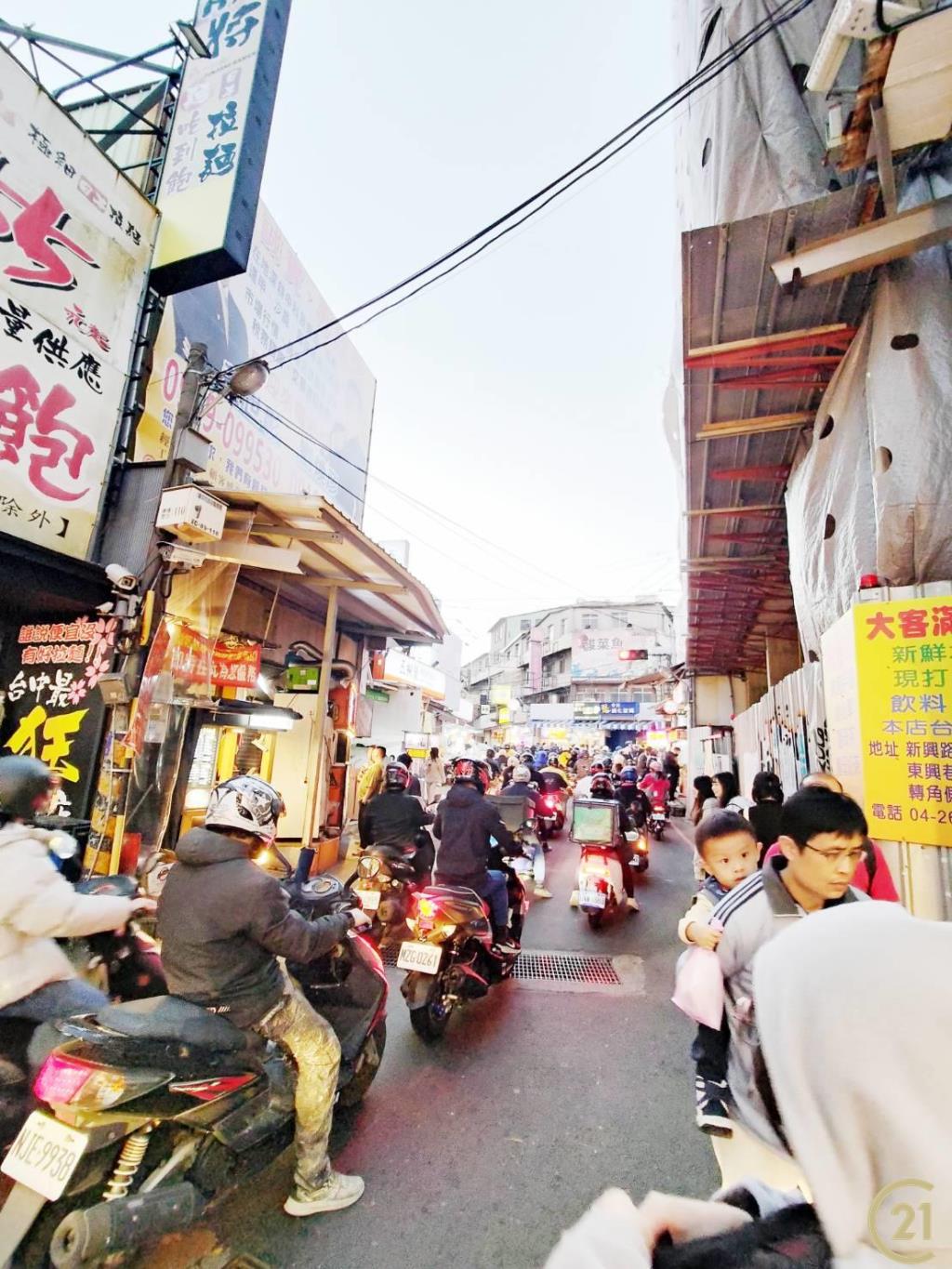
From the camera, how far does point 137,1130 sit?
2.17 m

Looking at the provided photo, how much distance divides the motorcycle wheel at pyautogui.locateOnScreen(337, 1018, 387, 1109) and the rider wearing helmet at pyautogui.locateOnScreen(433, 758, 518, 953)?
5.77 feet

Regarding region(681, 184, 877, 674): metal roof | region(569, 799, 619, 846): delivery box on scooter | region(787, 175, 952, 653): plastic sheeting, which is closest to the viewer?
region(787, 175, 952, 653): plastic sheeting

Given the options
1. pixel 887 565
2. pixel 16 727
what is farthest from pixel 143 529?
pixel 887 565

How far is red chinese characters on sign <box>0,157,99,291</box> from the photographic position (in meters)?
5.17

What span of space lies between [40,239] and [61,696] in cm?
433

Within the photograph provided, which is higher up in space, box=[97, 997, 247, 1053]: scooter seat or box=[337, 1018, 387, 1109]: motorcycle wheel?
box=[97, 997, 247, 1053]: scooter seat

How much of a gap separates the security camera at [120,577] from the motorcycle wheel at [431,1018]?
14.7ft

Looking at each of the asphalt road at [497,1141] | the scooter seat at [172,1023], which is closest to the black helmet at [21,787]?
the scooter seat at [172,1023]

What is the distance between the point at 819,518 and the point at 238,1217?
6.12m

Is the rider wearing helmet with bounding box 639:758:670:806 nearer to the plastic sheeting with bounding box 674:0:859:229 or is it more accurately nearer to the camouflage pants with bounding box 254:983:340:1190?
the plastic sheeting with bounding box 674:0:859:229

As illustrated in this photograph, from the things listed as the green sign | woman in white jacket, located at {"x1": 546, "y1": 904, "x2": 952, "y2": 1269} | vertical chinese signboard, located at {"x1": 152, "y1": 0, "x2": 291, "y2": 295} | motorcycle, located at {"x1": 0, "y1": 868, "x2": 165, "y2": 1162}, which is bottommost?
motorcycle, located at {"x1": 0, "y1": 868, "x2": 165, "y2": 1162}

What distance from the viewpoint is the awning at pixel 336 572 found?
6.30 m

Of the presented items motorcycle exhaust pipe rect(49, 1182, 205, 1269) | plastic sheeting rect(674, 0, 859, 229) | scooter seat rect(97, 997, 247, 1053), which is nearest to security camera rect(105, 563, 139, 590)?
scooter seat rect(97, 997, 247, 1053)

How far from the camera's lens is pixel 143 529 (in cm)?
591
